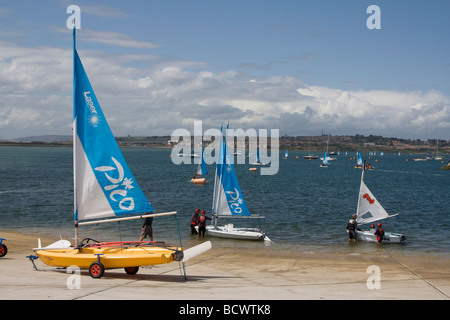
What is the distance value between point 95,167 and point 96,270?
346 cm

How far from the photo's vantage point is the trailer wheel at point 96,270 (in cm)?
1606

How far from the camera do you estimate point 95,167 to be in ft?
52.0

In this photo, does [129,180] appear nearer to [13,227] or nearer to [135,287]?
[135,287]

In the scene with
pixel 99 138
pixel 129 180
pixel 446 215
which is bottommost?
pixel 446 215

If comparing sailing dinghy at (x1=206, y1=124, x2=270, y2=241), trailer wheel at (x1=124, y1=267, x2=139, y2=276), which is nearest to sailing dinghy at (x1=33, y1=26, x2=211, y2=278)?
trailer wheel at (x1=124, y1=267, x2=139, y2=276)

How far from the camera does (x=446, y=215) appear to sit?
155ft

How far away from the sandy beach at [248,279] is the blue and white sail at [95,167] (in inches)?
96.2

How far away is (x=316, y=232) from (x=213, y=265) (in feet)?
49.6

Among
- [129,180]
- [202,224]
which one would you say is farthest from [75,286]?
[202,224]

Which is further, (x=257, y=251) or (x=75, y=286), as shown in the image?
A: (x=257, y=251)

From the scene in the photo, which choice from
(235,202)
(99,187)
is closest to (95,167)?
(99,187)

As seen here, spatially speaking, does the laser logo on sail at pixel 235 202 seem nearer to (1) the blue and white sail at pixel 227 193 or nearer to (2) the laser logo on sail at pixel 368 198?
(1) the blue and white sail at pixel 227 193

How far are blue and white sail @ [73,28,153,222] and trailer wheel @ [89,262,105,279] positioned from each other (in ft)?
5.38

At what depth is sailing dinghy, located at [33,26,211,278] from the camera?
15.5 meters
